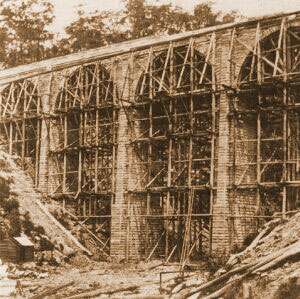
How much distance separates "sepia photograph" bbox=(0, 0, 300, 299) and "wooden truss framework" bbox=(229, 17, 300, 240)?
55 millimetres

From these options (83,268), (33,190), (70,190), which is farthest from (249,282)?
(70,190)

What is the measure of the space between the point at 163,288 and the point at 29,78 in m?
16.1

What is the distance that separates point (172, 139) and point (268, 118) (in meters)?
3.25

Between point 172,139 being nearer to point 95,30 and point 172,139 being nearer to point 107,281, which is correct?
point 107,281

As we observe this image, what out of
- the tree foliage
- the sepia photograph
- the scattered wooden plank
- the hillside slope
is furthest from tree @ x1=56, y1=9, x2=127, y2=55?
the scattered wooden plank

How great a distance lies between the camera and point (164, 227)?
24.8m

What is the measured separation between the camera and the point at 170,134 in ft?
75.7

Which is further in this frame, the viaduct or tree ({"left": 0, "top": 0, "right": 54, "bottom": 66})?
tree ({"left": 0, "top": 0, "right": 54, "bottom": 66})

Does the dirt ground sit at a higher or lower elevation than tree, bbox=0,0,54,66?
lower

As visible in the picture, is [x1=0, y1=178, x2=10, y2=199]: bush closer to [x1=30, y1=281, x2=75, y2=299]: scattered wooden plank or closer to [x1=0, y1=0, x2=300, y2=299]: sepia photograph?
[x1=0, y1=0, x2=300, y2=299]: sepia photograph

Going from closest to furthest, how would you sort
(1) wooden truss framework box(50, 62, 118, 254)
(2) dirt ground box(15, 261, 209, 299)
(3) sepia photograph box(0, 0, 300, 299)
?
1. (2) dirt ground box(15, 261, 209, 299)
2. (3) sepia photograph box(0, 0, 300, 299)
3. (1) wooden truss framework box(50, 62, 118, 254)

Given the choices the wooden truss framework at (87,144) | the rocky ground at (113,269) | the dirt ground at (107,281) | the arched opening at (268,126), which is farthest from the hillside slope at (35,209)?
the arched opening at (268,126)

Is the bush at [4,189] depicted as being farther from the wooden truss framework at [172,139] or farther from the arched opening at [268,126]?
the arched opening at [268,126]

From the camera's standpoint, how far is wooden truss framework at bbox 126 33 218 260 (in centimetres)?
2308
